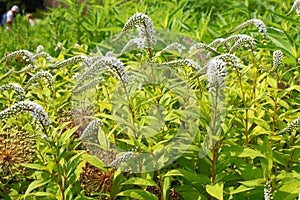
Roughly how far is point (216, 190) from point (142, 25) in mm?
798

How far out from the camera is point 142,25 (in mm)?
2246

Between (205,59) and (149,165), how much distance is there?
97cm

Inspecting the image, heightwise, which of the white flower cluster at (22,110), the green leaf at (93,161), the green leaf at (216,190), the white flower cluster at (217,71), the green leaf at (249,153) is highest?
the white flower cluster at (217,71)

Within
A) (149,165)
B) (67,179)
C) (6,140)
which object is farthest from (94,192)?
(6,140)

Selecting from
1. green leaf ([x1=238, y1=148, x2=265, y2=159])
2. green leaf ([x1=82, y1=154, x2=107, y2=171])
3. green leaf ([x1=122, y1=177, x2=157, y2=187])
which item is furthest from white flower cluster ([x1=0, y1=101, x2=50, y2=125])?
green leaf ([x1=238, y1=148, x2=265, y2=159])

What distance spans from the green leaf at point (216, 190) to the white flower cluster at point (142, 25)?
727mm

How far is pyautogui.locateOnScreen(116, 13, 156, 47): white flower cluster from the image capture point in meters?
2.15

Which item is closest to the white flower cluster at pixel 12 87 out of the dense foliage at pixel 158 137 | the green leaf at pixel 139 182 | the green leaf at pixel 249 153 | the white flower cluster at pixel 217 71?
the dense foliage at pixel 158 137

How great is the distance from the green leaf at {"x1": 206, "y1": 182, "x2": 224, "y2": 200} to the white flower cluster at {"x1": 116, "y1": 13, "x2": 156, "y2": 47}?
2.39ft

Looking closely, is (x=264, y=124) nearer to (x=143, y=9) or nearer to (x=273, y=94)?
(x=273, y=94)

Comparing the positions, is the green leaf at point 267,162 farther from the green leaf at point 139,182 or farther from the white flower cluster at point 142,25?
the white flower cluster at point 142,25

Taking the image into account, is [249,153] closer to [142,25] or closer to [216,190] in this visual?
[216,190]

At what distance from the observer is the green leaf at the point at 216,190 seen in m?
1.99

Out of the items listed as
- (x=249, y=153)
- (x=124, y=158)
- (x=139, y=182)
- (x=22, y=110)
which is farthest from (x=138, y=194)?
(x=22, y=110)
